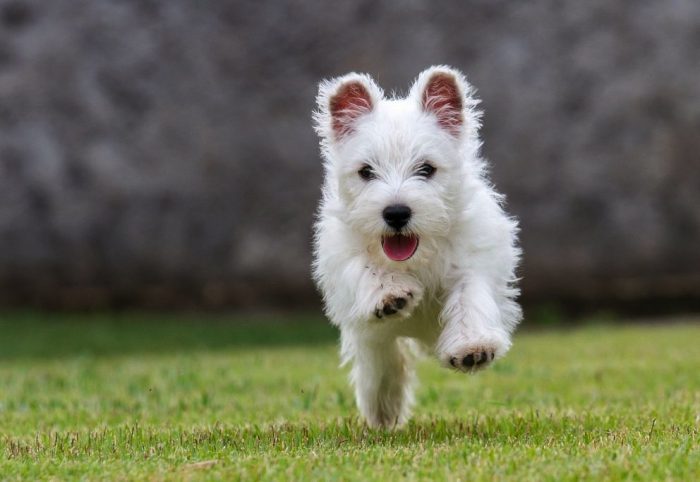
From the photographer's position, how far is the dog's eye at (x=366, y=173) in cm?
565

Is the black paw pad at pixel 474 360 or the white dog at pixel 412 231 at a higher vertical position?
the white dog at pixel 412 231

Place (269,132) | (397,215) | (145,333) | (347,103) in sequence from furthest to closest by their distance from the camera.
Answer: (269,132), (145,333), (347,103), (397,215)

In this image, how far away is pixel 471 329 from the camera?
209 inches

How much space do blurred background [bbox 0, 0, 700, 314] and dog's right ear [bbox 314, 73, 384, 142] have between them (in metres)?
9.10

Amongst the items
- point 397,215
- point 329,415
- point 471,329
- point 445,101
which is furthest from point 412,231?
point 329,415

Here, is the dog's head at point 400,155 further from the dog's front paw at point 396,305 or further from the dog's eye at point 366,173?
the dog's front paw at point 396,305

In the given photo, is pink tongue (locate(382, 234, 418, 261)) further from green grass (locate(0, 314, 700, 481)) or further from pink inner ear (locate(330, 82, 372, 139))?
green grass (locate(0, 314, 700, 481))

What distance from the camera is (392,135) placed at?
568 centimetres

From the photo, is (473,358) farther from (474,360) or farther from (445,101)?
(445,101)

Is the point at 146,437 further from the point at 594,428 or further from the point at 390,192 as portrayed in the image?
the point at 594,428

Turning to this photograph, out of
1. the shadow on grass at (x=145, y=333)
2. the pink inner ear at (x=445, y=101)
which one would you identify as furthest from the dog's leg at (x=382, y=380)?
the shadow on grass at (x=145, y=333)

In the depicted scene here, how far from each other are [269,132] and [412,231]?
32.5ft

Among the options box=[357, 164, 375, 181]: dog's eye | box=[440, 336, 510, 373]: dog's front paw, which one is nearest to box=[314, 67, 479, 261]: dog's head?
box=[357, 164, 375, 181]: dog's eye

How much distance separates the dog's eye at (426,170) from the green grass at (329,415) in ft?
4.18
